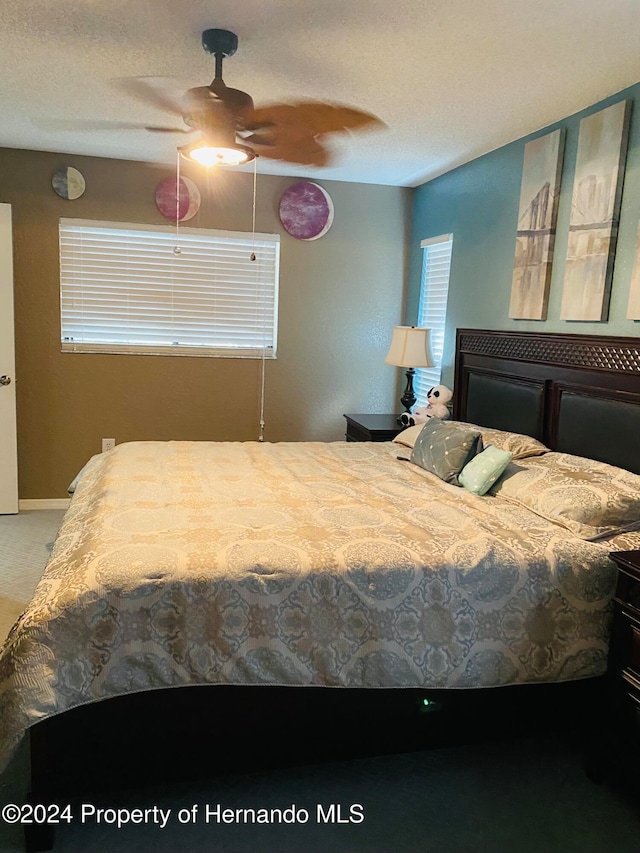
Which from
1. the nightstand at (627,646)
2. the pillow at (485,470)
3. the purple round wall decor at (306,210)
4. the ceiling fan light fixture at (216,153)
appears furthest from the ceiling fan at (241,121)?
the nightstand at (627,646)

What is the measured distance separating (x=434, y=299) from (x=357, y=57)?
2207 mm

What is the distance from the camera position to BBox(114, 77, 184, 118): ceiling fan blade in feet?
9.21

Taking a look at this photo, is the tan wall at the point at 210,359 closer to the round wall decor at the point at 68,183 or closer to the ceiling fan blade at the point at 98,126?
the round wall decor at the point at 68,183

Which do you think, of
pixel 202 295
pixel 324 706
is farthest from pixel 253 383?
pixel 324 706

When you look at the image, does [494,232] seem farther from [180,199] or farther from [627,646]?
[627,646]

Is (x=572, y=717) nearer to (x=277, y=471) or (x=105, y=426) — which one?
(x=277, y=471)

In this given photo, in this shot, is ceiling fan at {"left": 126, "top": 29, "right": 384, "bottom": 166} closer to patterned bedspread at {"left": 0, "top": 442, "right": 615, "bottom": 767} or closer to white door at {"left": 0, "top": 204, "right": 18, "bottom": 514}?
white door at {"left": 0, "top": 204, "right": 18, "bottom": 514}

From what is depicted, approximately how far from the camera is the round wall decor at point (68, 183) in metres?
4.16

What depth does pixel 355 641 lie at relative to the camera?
1.85 metres

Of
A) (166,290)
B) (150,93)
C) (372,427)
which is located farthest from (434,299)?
(150,93)

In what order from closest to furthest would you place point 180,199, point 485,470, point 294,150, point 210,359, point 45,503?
1. point 485,470
2. point 294,150
3. point 180,199
4. point 45,503
5. point 210,359

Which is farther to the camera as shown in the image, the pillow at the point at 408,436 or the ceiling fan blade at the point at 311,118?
the pillow at the point at 408,436

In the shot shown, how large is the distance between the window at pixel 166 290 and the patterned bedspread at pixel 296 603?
2.43 metres

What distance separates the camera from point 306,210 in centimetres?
457
